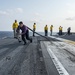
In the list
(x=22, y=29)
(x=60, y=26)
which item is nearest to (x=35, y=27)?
(x=60, y=26)

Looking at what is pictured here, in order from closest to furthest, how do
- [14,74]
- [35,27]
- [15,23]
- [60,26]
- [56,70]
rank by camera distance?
[14,74] → [56,70] → [15,23] → [35,27] → [60,26]

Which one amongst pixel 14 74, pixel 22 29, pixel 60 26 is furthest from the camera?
pixel 60 26

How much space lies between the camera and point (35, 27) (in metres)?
35.7

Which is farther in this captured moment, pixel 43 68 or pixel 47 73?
pixel 43 68

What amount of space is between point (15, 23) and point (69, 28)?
2266 cm

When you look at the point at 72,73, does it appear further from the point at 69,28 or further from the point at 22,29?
the point at 69,28

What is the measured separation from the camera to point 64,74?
633 centimetres

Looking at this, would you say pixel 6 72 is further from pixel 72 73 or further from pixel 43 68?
pixel 72 73

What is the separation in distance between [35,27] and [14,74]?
97.0ft

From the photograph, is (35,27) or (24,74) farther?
(35,27)

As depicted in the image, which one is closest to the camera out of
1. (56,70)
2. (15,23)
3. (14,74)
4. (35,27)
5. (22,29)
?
(14,74)

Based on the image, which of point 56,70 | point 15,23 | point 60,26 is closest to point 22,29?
point 15,23

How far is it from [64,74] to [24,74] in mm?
1094

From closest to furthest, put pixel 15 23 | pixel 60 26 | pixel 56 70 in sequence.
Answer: pixel 56 70 < pixel 15 23 < pixel 60 26
